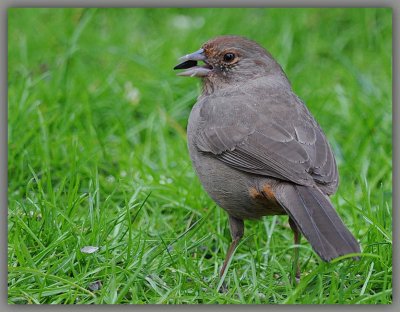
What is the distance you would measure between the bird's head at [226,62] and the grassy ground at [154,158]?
864 millimetres

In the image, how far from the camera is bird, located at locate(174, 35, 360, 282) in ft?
15.2

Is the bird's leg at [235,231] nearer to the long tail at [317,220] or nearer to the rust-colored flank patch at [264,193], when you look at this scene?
the rust-colored flank patch at [264,193]

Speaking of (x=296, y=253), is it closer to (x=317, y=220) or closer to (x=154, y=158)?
(x=317, y=220)

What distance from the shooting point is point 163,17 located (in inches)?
335

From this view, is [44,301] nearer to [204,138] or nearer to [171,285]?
[171,285]

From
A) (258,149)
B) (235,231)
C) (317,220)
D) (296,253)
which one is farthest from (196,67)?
(317,220)

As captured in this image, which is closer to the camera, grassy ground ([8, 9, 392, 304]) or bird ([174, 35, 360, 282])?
bird ([174, 35, 360, 282])

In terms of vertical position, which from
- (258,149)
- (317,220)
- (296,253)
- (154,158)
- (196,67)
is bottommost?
(296,253)

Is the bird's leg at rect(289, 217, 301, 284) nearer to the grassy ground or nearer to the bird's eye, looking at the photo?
the grassy ground

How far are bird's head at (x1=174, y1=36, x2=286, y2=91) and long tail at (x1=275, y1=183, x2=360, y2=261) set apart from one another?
1.21 metres

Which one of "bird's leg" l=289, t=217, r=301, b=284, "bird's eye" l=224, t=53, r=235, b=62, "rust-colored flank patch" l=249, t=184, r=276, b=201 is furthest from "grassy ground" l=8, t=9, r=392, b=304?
"bird's eye" l=224, t=53, r=235, b=62

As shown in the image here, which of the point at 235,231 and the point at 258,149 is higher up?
the point at 258,149

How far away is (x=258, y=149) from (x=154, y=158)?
6.21 ft

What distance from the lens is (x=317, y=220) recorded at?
4.56 meters
